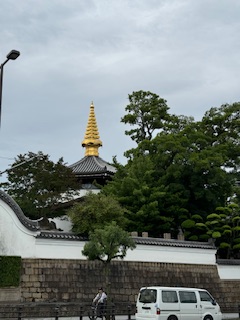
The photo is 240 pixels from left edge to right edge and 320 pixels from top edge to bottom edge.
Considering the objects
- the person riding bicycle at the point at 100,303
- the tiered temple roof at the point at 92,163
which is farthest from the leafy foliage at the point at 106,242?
the tiered temple roof at the point at 92,163

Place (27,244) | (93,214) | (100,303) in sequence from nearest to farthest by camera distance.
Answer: (100,303) → (27,244) → (93,214)

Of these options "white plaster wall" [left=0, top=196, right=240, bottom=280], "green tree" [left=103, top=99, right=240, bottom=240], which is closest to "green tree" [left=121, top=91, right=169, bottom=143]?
"green tree" [left=103, top=99, right=240, bottom=240]

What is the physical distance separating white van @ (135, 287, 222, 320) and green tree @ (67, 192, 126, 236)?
718 centimetres

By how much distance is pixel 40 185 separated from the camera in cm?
3453

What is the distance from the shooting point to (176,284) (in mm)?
28656

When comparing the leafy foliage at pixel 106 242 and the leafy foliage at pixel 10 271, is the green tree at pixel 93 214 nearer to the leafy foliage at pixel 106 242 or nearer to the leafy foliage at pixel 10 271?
the leafy foliage at pixel 10 271

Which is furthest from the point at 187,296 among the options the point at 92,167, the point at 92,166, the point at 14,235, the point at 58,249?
the point at 92,166

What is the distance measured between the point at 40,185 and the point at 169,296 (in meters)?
17.4

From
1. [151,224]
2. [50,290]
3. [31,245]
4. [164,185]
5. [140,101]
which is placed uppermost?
[140,101]

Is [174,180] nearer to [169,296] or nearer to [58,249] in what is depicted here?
[58,249]

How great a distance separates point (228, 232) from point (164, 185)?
18.4 feet

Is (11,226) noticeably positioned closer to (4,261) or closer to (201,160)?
(4,261)

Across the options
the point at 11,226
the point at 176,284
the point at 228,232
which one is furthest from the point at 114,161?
the point at 11,226

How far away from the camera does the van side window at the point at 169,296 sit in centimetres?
1884
